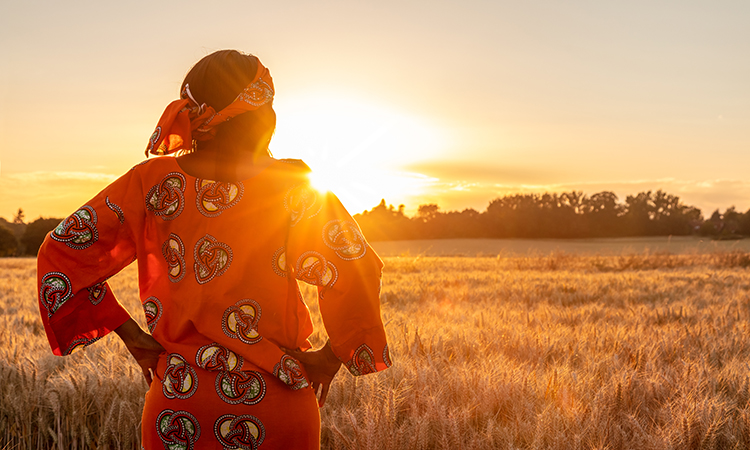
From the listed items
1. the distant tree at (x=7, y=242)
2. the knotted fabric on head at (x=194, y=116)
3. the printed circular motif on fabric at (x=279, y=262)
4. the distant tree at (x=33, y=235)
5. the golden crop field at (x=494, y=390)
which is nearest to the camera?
the knotted fabric on head at (x=194, y=116)

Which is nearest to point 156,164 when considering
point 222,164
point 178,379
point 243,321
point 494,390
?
point 222,164

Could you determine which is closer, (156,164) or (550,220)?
(156,164)

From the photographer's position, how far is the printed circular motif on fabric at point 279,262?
5.14ft

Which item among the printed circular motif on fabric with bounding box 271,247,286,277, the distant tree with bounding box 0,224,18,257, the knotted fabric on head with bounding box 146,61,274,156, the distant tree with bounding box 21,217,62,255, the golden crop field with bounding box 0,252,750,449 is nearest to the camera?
the knotted fabric on head with bounding box 146,61,274,156

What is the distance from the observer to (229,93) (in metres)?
1.51

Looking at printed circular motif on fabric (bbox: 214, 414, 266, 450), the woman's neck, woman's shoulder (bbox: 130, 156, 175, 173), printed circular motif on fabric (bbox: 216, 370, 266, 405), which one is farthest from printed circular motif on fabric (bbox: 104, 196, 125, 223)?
printed circular motif on fabric (bbox: 214, 414, 266, 450)

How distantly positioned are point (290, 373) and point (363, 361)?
23 cm

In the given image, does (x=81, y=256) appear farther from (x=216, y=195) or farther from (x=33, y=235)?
(x=33, y=235)

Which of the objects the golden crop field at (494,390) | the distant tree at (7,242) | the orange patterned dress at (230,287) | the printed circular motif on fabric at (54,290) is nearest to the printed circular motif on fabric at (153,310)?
the orange patterned dress at (230,287)

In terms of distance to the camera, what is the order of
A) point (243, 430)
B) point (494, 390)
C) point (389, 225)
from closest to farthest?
point (243, 430), point (494, 390), point (389, 225)

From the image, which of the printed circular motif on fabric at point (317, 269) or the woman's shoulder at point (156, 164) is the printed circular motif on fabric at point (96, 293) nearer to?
the woman's shoulder at point (156, 164)

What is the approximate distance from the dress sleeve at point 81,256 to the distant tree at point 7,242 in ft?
214

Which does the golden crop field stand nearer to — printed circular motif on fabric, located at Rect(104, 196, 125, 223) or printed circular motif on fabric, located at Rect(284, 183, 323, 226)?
printed circular motif on fabric, located at Rect(284, 183, 323, 226)

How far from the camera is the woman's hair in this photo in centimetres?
151
